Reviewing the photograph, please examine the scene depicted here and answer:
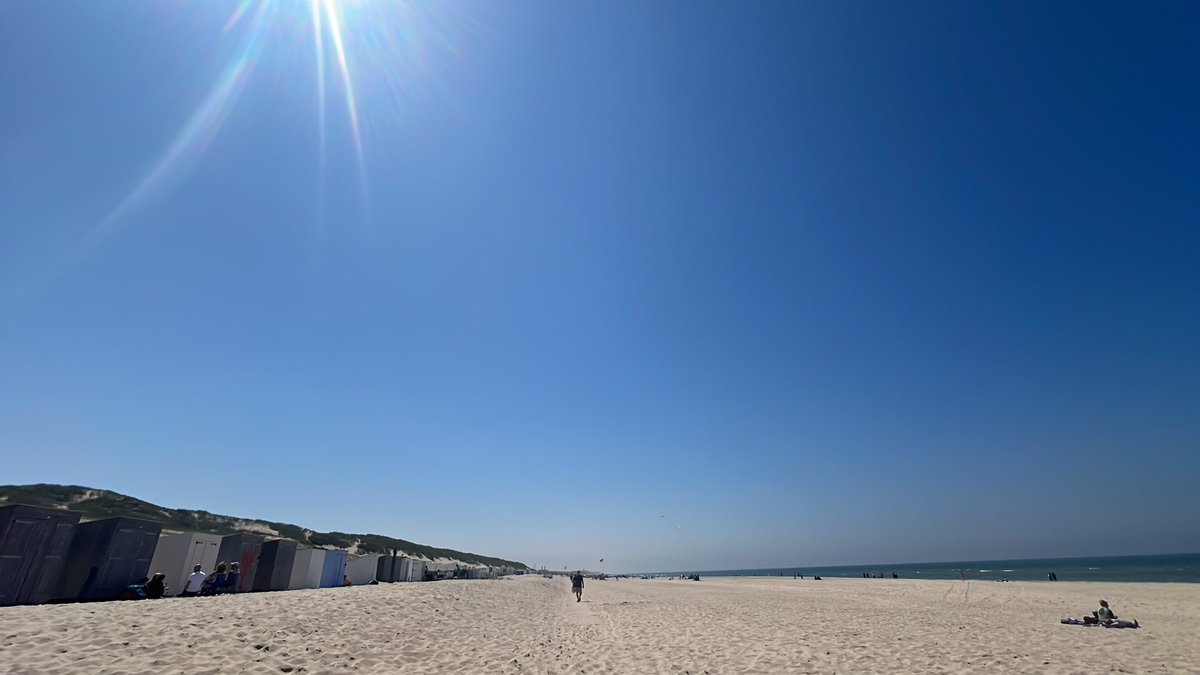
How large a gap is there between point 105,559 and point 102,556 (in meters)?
0.12

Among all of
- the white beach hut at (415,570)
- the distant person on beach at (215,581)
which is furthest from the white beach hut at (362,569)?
the distant person on beach at (215,581)

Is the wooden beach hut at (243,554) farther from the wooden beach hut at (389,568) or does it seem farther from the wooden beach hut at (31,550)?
the wooden beach hut at (389,568)

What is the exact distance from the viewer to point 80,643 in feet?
26.1

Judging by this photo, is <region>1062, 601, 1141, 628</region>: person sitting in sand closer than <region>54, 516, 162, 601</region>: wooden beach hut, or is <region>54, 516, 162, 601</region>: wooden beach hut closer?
<region>54, 516, 162, 601</region>: wooden beach hut

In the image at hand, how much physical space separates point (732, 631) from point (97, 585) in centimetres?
1788

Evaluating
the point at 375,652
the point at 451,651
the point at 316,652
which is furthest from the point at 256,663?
the point at 451,651

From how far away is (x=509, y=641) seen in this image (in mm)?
13031

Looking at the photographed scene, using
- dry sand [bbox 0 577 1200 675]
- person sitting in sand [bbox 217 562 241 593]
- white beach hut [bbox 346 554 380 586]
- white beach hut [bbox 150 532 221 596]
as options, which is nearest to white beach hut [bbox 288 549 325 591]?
person sitting in sand [bbox 217 562 241 593]

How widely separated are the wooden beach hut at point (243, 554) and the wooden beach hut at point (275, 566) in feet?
0.74

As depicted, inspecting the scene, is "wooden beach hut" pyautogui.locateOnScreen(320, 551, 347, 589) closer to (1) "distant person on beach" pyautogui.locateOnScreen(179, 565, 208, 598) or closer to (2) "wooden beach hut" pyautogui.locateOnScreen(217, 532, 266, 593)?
(2) "wooden beach hut" pyautogui.locateOnScreen(217, 532, 266, 593)

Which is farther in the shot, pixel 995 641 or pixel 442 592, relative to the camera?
pixel 442 592

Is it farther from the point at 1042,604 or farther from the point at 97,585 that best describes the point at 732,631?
A: the point at 1042,604

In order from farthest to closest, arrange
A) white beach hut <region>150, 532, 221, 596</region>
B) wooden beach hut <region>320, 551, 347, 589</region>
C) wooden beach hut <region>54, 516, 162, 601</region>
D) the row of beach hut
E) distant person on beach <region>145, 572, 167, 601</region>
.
A: wooden beach hut <region>320, 551, 347, 589</region> → white beach hut <region>150, 532, 221, 596</region> → distant person on beach <region>145, 572, 167, 601</region> → wooden beach hut <region>54, 516, 162, 601</region> → the row of beach hut

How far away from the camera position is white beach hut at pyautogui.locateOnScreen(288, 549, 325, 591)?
68.1ft
